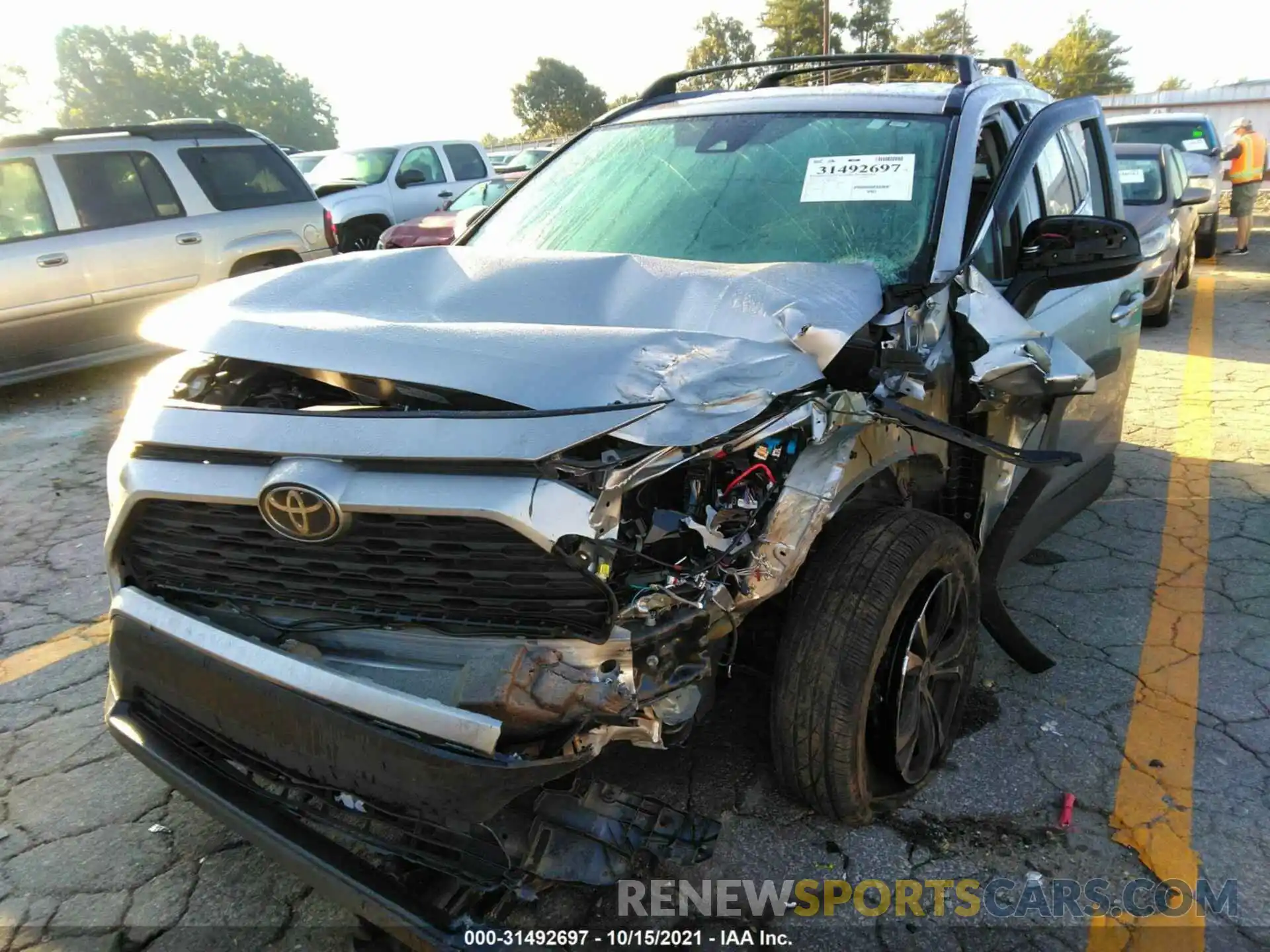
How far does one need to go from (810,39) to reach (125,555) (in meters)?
42.3

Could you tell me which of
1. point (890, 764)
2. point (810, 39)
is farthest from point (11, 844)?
point (810, 39)

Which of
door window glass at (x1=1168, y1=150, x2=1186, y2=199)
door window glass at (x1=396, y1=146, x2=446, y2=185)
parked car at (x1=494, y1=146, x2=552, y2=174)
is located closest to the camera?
door window glass at (x1=1168, y1=150, x2=1186, y2=199)

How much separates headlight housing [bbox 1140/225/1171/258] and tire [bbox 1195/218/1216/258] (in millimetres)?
5140

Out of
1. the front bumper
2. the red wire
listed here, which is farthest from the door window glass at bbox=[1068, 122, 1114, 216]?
the front bumper

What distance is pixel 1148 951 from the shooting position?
2025 mm

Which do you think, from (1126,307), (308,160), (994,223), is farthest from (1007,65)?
(308,160)

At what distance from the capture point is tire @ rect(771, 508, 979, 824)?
209 centimetres

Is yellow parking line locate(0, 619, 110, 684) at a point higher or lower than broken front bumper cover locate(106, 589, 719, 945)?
lower

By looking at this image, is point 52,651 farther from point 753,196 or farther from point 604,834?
point 753,196

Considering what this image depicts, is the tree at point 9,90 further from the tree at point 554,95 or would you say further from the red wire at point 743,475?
the red wire at point 743,475

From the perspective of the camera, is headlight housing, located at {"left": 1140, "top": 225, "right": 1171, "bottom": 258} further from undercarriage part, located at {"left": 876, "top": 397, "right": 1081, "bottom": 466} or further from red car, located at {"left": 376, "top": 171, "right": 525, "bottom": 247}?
undercarriage part, located at {"left": 876, "top": 397, "right": 1081, "bottom": 466}

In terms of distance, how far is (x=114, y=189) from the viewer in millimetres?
7129

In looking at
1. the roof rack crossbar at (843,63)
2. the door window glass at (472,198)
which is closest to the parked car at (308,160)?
the door window glass at (472,198)

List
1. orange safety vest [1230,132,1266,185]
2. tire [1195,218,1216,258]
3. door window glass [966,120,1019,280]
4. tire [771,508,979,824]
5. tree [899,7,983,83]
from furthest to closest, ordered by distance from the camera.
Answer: tree [899,7,983,83] → tire [1195,218,1216,258] → orange safety vest [1230,132,1266,185] → door window glass [966,120,1019,280] → tire [771,508,979,824]
